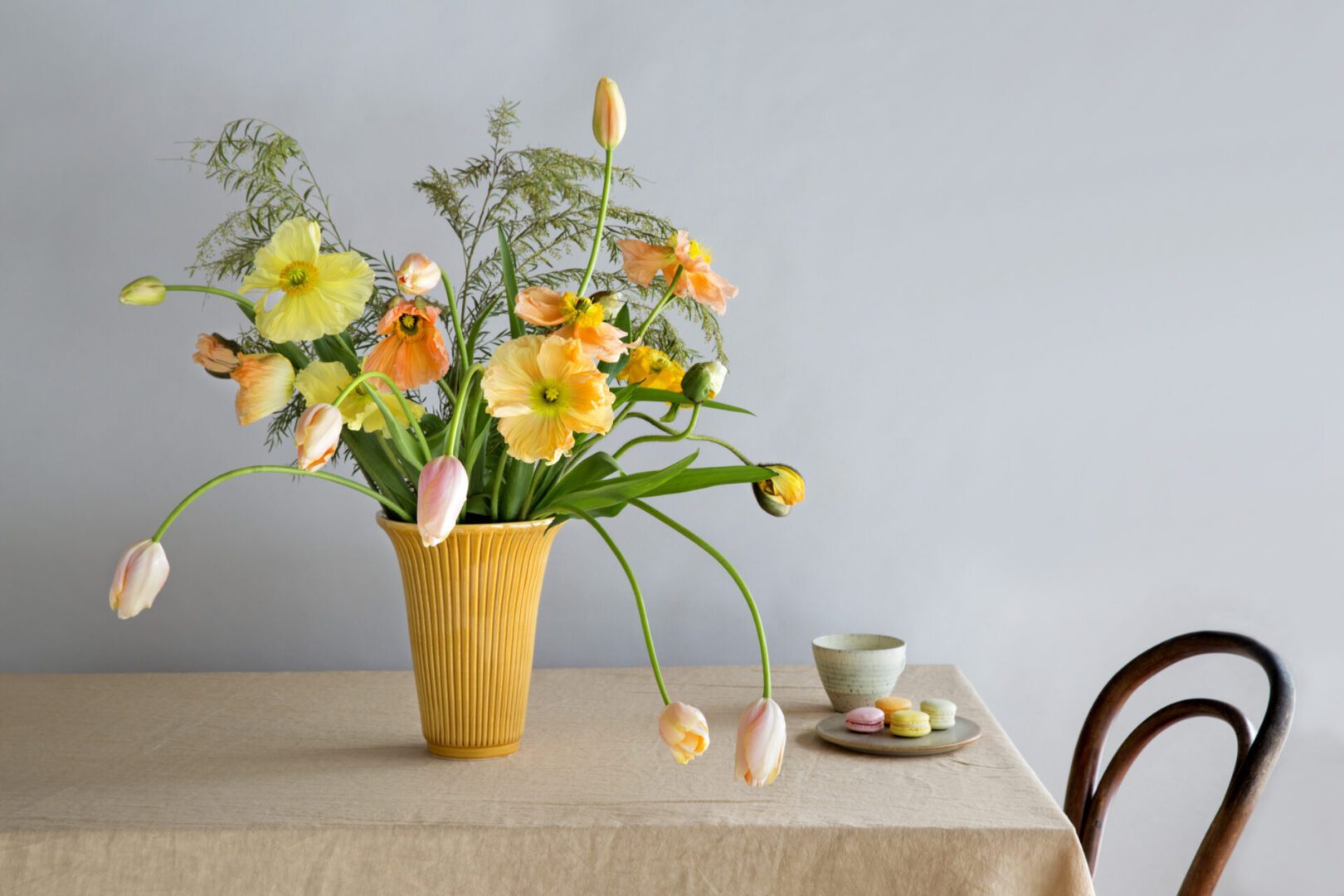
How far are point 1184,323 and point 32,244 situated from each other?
160cm

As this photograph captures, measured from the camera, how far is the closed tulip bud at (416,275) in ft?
2.78

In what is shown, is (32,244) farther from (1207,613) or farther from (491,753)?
(1207,613)

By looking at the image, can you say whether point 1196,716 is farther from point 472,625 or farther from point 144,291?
point 144,291

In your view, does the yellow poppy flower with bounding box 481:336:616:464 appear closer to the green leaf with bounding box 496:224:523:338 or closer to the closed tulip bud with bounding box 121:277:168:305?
the green leaf with bounding box 496:224:523:338

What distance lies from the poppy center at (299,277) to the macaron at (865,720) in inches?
25.2

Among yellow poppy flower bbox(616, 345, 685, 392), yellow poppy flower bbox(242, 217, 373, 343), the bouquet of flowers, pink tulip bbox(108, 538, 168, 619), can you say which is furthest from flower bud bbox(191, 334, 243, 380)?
yellow poppy flower bbox(616, 345, 685, 392)

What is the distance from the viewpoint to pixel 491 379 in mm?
802

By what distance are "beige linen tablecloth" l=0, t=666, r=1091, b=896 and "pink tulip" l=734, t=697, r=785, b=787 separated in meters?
0.14

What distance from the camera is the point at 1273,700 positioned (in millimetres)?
924

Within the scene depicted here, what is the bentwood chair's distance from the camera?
89cm

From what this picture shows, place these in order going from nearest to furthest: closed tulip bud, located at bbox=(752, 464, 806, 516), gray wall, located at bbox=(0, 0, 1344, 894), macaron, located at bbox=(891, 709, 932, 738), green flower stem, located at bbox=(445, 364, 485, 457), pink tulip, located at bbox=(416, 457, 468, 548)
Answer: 1. pink tulip, located at bbox=(416, 457, 468, 548)
2. green flower stem, located at bbox=(445, 364, 485, 457)
3. closed tulip bud, located at bbox=(752, 464, 806, 516)
4. macaron, located at bbox=(891, 709, 932, 738)
5. gray wall, located at bbox=(0, 0, 1344, 894)

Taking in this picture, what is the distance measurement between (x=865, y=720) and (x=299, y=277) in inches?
25.8

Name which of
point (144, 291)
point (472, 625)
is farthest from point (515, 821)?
point (144, 291)

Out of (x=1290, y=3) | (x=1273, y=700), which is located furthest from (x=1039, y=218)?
(x=1273, y=700)
